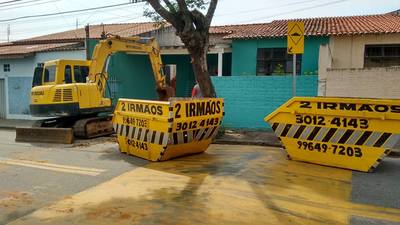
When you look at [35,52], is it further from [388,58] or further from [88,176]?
[388,58]

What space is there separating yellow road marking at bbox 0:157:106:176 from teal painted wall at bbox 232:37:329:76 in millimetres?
12709

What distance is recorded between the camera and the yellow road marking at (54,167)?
8469 millimetres

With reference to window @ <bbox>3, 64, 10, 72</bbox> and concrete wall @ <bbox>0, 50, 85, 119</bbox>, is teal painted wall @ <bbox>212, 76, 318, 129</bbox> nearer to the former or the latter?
concrete wall @ <bbox>0, 50, 85, 119</bbox>

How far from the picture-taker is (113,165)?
910 centimetres

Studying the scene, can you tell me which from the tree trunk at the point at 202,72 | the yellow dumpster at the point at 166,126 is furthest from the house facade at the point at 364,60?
the yellow dumpster at the point at 166,126

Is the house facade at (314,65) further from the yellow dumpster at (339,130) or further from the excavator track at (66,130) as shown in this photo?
the yellow dumpster at (339,130)

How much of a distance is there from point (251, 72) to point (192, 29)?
7.76 meters

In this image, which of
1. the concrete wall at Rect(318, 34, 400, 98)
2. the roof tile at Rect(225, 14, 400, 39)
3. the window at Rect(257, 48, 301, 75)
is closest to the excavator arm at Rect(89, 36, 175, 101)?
the concrete wall at Rect(318, 34, 400, 98)

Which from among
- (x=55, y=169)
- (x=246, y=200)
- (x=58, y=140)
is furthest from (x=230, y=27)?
(x=246, y=200)

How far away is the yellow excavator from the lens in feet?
45.1

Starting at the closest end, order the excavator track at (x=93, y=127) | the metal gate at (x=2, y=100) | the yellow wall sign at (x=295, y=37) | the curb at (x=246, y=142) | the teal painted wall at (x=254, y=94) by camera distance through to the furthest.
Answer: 1. the yellow wall sign at (x=295, y=37)
2. the curb at (x=246, y=142)
3. the excavator track at (x=93, y=127)
4. the teal painted wall at (x=254, y=94)
5. the metal gate at (x=2, y=100)

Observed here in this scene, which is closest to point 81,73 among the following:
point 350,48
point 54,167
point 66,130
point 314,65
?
point 66,130

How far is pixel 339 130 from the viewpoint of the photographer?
8.45 m

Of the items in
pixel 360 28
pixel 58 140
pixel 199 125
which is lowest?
pixel 58 140
